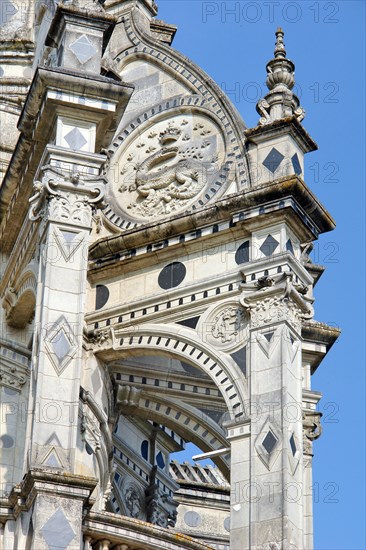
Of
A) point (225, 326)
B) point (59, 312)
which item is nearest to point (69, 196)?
point (59, 312)

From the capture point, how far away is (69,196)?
25000 mm

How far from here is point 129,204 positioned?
2773 cm

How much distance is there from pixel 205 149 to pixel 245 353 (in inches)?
137

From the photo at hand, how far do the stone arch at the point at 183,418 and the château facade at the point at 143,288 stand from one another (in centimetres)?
3

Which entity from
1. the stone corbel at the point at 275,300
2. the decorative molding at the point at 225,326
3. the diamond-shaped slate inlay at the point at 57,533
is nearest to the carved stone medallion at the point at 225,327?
the decorative molding at the point at 225,326

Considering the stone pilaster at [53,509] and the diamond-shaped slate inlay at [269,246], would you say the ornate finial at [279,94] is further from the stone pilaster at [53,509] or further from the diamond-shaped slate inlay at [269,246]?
the stone pilaster at [53,509]

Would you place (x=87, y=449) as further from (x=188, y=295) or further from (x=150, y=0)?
(x=150, y=0)

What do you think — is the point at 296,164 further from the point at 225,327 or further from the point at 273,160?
the point at 225,327

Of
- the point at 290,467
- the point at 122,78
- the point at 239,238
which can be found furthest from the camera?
the point at 122,78

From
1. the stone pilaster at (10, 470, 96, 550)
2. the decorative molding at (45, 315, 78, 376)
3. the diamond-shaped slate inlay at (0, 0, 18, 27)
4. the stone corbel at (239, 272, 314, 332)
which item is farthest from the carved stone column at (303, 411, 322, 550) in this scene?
the diamond-shaped slate inlay at (0, 0, 18, 27)

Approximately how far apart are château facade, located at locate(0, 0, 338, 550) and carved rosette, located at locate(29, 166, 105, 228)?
0.02 metres

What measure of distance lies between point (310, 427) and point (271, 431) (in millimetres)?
3946

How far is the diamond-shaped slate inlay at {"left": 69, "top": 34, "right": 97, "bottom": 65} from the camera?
26016mm

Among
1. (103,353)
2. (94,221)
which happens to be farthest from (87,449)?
(94,221)
